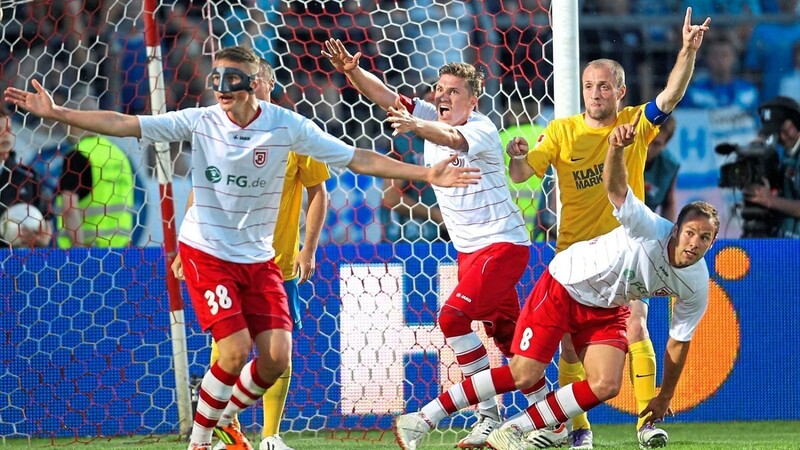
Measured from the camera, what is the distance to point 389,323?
740 cm

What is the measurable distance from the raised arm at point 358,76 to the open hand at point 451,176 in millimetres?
1360

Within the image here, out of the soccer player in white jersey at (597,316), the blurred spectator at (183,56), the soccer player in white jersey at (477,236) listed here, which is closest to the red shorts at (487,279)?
the soccer player in white jersey at (477,236)

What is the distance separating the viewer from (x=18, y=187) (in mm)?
7879

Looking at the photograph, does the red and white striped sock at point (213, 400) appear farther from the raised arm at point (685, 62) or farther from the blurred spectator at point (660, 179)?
the blurred spectator at point (660, 179)

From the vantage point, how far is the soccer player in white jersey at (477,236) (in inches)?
235

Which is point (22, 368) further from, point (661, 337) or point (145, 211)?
point (661, 337)

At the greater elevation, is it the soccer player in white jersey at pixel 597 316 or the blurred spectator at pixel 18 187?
the blurred spectator at pixel 18 187

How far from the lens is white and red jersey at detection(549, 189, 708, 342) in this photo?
5387 millimetres

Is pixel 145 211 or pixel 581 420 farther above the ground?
pixel 145 211

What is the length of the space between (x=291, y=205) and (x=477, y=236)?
0.95 metres

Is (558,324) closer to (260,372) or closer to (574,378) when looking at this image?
(574,378)

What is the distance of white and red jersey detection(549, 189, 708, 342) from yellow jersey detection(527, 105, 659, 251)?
423 mm

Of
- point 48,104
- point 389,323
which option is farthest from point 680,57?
point 48,104

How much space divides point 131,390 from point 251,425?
0.75 meters
